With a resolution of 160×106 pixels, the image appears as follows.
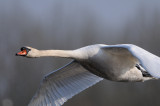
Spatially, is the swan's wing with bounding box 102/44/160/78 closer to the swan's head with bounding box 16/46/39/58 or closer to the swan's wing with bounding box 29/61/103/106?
the swan's head with bounding box 16/46/39/58

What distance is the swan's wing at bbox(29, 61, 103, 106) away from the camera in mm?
6086

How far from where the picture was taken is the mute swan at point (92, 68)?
167 inches

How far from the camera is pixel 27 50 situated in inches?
183

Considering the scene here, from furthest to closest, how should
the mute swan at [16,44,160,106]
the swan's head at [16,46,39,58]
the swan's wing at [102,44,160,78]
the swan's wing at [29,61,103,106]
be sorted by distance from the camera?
the swan's wing at [29,61,103,106] < the swan's head at [16,46,39,58] < the mute swan at [16,44,160,106] < the swan's wing at [102,44,160,78]

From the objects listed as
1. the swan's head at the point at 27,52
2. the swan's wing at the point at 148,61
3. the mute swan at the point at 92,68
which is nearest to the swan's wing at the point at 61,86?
the mute swan at the point at 92,68

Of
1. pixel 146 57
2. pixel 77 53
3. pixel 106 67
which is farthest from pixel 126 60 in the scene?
pixel 146 57

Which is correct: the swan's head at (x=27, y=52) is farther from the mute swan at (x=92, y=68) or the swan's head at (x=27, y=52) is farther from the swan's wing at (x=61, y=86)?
the swan's wing at (x=61, y=86)

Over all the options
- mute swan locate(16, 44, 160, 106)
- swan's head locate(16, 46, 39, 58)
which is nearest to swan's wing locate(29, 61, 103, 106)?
mute swan locate(16, 44, 160, 106)

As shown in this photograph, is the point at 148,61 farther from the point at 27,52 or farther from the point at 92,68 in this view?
the point at 27,52

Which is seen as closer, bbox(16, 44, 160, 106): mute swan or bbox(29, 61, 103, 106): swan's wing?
bbox(16, 44, 160, 106): mute swan

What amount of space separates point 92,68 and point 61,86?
49.5 inches

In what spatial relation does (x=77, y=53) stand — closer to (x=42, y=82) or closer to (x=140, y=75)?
(x=140, y=75)

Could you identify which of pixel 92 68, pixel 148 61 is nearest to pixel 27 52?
pixel 92 68

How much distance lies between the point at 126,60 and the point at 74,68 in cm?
112
